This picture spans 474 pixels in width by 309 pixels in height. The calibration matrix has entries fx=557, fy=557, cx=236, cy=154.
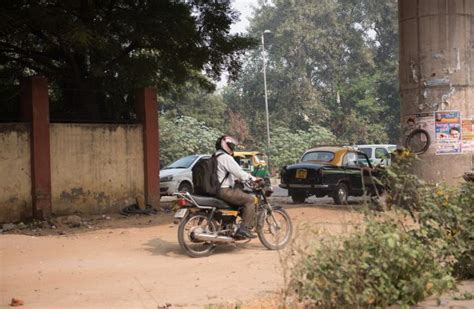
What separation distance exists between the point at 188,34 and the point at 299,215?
504 centimetres

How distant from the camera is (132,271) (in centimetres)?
702

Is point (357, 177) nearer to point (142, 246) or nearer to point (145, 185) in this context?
point (145, 185)

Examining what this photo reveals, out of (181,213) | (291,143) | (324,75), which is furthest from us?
(324,75)

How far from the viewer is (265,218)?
26.6 feet

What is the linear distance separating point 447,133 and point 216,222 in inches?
191

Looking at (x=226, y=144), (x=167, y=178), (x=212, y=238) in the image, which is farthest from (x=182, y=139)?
(x=212, y=238)

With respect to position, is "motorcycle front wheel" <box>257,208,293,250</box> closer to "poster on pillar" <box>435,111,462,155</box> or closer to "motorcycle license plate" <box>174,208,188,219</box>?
"motorcycle license plate" <box>174,208,188,219</box>

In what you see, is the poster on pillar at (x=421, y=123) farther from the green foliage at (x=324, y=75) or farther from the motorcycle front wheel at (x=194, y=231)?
the green foliage at (x=324, y=75)

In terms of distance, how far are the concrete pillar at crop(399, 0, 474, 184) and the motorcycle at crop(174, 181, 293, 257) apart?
143 inches

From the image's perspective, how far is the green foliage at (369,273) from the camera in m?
4.01

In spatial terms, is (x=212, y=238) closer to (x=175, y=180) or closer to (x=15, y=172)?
(x=15, y=172)

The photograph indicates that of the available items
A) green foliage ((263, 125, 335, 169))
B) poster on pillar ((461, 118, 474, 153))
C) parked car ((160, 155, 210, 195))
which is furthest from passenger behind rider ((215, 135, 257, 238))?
green foliage ((263, 125, 335, 169))

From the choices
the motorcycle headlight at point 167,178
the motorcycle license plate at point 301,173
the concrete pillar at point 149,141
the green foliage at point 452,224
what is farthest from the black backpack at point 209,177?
the motorcycle headlight at point 167,178

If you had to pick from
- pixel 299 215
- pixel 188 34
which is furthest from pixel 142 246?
pixel 188 34
